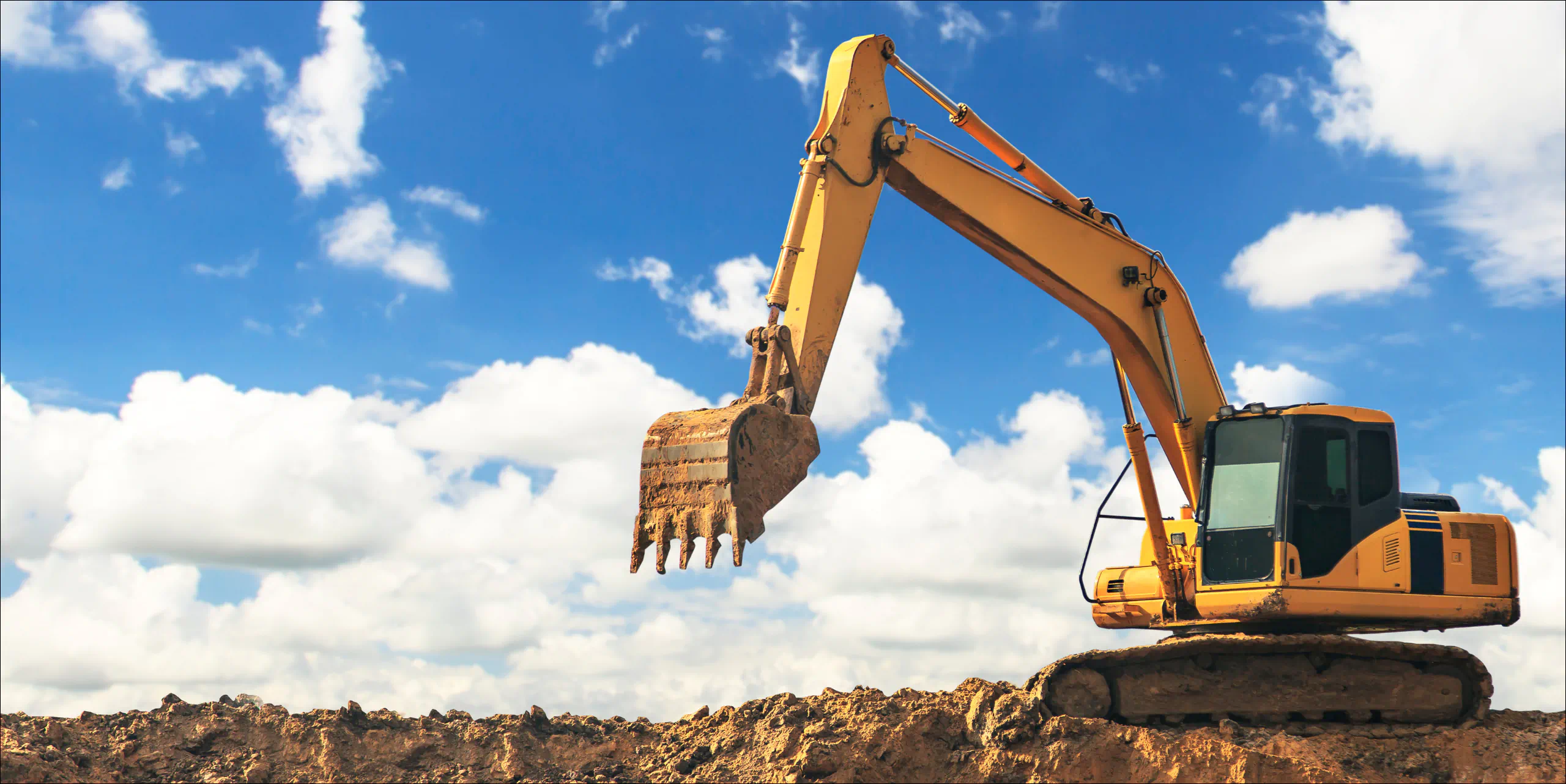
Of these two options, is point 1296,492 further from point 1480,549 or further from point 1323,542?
point 1480,549

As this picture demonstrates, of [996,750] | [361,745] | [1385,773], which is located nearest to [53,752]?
[361,745]

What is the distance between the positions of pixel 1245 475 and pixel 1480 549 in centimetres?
198

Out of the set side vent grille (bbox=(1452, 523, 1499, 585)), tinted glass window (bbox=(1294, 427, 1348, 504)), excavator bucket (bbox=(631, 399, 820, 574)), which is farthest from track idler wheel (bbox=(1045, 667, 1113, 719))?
side vent grille (bbox=(1452, 523, 1499, 585))

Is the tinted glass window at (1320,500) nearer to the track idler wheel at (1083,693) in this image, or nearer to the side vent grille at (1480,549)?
the side vent grille at (1480,549)

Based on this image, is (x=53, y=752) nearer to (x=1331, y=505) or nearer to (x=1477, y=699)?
(x=1331, y=505)

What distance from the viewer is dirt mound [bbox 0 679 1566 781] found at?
8.76 m

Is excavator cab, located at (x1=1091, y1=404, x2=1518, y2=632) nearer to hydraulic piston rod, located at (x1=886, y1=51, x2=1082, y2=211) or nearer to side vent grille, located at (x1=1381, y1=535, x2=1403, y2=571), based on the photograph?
side vent grille, located at (x1=1381, y1=535, x2=1403, y2=571)

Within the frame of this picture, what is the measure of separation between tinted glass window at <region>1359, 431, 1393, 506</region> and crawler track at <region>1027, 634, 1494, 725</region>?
114 cm

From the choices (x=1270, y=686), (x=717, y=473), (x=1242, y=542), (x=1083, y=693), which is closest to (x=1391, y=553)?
(x=1242, y=542)

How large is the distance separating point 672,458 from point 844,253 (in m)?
2.23

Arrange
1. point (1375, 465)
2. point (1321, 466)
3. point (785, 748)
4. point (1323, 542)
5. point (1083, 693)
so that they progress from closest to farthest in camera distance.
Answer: point (785, 748)
point (1083, 693)
point (1323, 542)
point (1321, 466)
point (1375, 465)

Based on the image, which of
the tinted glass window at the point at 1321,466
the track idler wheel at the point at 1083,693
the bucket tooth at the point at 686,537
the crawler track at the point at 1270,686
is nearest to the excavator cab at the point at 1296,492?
the tinted glass window at the point at 1321,466

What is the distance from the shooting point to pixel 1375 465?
10.1 m

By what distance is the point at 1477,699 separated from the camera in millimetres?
9719
